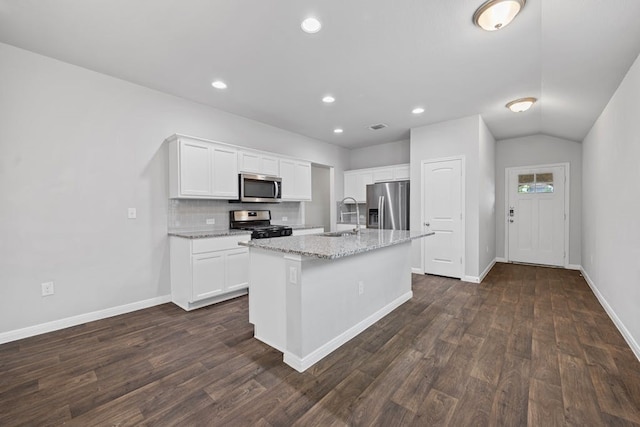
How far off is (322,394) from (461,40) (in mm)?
2982

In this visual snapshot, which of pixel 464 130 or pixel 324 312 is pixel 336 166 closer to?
pixel 464 130

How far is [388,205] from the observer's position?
5.28m

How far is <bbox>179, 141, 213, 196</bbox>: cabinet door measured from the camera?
3.38 m

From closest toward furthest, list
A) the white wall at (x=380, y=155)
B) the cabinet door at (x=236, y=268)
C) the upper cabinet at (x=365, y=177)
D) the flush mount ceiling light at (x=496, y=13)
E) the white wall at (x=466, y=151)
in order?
the flush mount ceiling light at (x=496, y=13) → the cabinet door at (x=236, y=268) → the white wall at (x=466, y=151) → the upper cabinet at (x=365, y=177) → the white wall at (x=380, y=155)

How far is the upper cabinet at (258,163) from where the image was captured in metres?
4.03

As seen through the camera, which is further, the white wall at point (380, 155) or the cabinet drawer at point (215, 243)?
the white wall at point (380, 155)

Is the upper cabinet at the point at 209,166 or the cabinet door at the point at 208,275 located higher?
the upper cabinet at the point at 209,166

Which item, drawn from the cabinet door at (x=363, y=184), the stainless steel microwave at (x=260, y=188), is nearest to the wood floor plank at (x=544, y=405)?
the stainless steel microwave at (x=260, y=188)

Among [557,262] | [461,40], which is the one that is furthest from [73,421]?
[557,262]

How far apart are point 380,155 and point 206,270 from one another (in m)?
4.52

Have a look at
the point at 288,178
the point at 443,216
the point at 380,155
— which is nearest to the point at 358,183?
the point at 380,155

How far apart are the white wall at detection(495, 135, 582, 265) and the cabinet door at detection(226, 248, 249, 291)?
547 centimetres

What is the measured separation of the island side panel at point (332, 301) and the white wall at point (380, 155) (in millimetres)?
3355

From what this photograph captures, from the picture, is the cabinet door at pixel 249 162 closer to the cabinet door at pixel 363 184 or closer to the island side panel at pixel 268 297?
the island side panel at pixel 268 297
